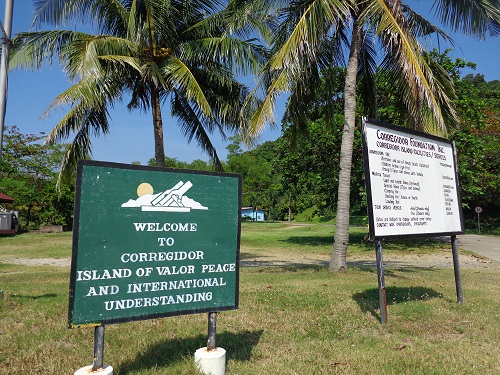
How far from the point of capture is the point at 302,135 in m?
A: 12.8

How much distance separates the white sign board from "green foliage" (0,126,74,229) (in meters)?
30.0

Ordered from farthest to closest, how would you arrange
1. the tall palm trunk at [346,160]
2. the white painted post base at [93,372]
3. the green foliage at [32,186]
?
the green foliage at [32,186], the tall palm trunk at [346,160], the white painted post base at [93,372]

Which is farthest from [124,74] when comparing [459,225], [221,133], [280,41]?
[459,225]

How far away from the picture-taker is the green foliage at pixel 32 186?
107 ft

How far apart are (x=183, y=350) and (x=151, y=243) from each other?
59.9 inches

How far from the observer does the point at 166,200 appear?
377 cm

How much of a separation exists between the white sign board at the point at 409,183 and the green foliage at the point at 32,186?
98.5ft

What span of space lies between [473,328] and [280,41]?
25.8 feet

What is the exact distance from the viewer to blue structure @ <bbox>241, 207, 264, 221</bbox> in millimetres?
69375

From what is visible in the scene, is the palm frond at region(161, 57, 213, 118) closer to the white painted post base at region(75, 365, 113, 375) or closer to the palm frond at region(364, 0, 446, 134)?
the palm frond at region(364, 0, 446, 134)

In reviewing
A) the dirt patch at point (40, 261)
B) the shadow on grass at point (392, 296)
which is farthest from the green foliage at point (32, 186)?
the shadow on grass at point (392, 296)

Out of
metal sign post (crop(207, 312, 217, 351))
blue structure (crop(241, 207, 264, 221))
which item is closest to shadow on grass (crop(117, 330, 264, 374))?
metal sign post (crop(207, 312, 217, 351))

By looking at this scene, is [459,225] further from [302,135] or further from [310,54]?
[302,135]

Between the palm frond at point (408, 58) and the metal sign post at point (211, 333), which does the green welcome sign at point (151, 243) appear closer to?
the metal sign post at point (211, 333)
